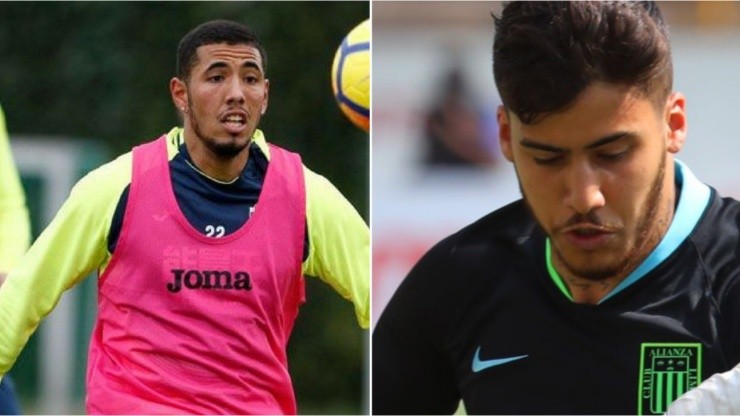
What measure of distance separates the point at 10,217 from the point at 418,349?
45.7 inches

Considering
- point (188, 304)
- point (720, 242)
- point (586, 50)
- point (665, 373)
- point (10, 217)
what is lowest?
point (665, 373)

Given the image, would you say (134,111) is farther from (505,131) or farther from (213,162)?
(505,131)

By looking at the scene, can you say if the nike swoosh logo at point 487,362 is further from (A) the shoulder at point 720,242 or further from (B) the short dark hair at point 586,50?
(B) the short dark hair at point 586,50

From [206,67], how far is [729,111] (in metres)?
1.43

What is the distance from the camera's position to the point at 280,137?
432cm

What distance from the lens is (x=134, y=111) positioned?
15.8 ft

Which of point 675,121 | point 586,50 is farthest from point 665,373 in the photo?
point 586,50

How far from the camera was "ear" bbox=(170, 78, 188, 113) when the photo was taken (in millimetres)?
3811

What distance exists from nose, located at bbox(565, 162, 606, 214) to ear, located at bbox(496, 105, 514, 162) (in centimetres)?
20

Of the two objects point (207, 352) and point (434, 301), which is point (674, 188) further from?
point (207, 352)

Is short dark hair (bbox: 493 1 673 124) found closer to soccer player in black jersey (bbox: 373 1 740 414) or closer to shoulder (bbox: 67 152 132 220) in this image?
soccer player in black jersey (bbox: 373 1 740 414)

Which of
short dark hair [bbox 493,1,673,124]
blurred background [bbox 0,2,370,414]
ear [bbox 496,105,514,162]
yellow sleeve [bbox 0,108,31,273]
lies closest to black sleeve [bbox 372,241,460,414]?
blurred background [bbox 0,2,370,414]

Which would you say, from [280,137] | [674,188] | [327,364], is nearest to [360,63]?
[280,137]

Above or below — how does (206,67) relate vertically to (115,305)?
above
